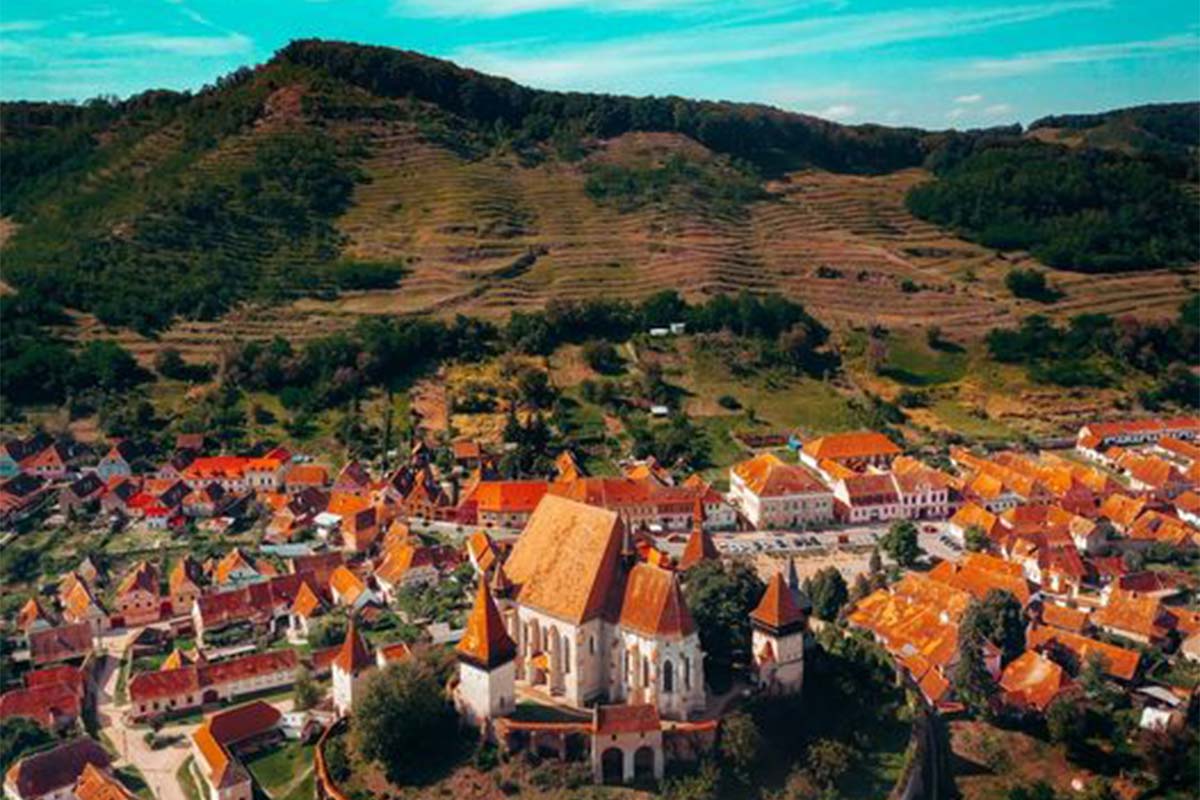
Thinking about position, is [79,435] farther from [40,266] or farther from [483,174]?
[483,174]

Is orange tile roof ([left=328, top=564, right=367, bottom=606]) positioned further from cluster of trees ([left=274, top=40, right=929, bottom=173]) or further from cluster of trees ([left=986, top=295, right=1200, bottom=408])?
cluster of trees ([left=274, top=40, right=929, bottom=173])

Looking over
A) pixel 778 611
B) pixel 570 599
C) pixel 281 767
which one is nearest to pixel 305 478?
pixel 281 767

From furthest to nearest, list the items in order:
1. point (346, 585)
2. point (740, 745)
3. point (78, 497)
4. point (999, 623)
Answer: point (78, 497) < point (346, 585) < point (999, 623) < point (740, 745)

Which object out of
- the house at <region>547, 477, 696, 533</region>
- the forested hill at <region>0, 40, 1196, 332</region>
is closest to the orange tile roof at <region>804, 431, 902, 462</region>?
the house at <region>547, 477, 696, 533</region>

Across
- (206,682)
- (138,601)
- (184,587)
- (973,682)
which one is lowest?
(206,682)

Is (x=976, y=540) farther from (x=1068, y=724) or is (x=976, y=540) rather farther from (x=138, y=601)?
(x=138, y=601)

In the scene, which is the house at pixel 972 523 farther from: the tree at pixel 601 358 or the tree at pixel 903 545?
the tree at pixel 601 358

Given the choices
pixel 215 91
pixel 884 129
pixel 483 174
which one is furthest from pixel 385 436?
pixel 884 129
